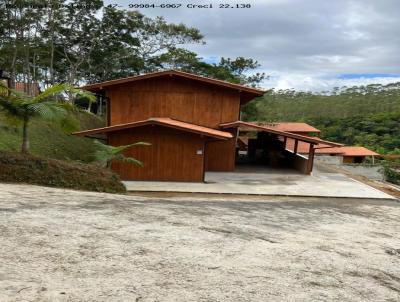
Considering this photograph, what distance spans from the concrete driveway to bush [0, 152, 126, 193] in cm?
349

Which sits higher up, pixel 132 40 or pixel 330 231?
pixel 132 40

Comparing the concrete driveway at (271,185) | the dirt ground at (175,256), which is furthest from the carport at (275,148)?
the dirt ground at (175,256)

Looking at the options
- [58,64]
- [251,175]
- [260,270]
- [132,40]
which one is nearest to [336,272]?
[260,270]

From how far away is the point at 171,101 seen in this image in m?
20.1

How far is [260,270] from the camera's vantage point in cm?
423

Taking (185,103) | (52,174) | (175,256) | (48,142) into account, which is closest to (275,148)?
(185,103)

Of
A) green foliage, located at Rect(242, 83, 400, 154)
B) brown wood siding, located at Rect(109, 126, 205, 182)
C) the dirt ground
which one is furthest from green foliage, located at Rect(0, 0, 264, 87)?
the dirt ground

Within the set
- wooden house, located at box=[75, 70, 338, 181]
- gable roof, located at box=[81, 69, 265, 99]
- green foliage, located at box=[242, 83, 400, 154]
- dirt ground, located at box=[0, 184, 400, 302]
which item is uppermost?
green foliage, located at box=[242, 83, 400, 154]

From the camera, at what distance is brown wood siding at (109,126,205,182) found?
1716 centimetres

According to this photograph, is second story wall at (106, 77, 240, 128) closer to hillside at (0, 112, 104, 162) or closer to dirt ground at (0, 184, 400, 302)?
hillside at (0, 112, 104, 162)

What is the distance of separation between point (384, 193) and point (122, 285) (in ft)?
48.7

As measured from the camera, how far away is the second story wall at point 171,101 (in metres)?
20.0

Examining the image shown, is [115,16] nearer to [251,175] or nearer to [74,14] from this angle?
[74,14]

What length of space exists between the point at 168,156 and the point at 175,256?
12913 mm
